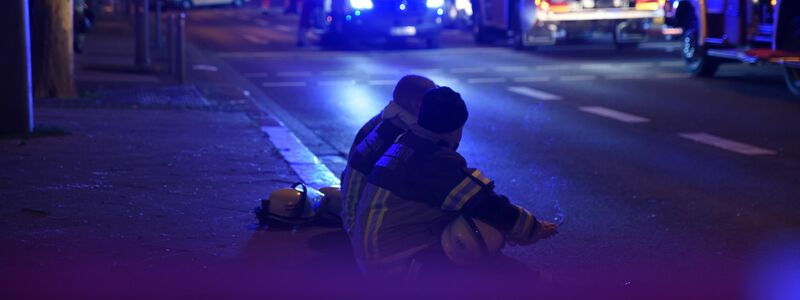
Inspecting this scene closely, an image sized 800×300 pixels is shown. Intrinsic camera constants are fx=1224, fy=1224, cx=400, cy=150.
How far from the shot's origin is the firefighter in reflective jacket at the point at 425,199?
5.34m

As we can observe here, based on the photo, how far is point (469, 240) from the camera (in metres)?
5.32

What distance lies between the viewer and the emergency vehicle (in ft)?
92.1

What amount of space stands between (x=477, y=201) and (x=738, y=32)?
14250 millimetres

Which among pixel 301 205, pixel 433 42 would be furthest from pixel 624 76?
Answer: pixel 301 205

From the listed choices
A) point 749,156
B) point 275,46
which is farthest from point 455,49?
point 749,156

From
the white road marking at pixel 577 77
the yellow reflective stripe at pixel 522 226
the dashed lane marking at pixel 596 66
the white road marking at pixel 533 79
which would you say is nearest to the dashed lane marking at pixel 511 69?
the dashed lane marking at pixel 596 66

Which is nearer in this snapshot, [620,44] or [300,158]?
[300,158]

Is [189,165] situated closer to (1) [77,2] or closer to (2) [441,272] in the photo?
(2) [441,272]

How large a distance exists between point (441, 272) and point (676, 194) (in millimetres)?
4157

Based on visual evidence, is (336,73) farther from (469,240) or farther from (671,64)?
(469,240)

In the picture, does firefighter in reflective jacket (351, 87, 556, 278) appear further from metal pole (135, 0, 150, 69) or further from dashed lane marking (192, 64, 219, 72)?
dashed lane marking (192, 64, 219, 72)

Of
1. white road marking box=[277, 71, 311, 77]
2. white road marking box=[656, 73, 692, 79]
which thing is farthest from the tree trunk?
white road marking box=[656, 73, 692, 79]

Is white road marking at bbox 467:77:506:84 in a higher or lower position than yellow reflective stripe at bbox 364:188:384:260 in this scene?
lower

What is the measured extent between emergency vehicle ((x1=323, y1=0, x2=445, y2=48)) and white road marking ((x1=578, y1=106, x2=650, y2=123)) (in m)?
12.9
